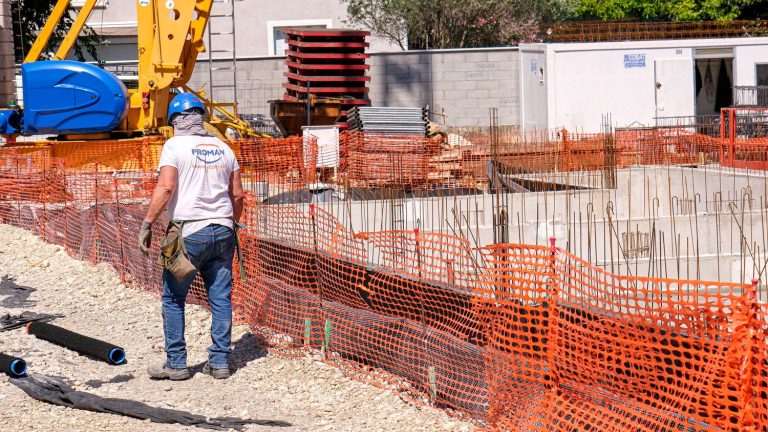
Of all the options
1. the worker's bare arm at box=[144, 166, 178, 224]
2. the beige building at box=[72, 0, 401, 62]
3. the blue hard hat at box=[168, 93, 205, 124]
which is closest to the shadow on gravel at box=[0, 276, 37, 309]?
the worker's bare arm at box=[144, 166, 178, 224]

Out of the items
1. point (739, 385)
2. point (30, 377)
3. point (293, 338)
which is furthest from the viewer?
point (293, 338)

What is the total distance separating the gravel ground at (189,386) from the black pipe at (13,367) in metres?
Result: 0.07

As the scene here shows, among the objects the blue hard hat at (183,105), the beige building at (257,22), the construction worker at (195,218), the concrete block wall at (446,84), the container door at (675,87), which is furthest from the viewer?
the beige building at (257,22)

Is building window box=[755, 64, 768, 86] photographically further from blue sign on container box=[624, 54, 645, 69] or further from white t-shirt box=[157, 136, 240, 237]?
white t-shirt box=[157, 136, 240, 237]

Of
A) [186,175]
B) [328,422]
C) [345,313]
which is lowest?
[328,422]

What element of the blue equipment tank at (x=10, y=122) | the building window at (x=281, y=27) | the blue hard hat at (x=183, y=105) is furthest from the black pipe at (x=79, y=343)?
the building window at (x=281, y=27)

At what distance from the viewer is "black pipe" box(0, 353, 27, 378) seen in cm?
698

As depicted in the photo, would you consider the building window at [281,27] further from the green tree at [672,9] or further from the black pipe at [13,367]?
the black pipe at [13,367]

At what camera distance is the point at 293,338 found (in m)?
7.80

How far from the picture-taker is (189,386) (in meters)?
7.02

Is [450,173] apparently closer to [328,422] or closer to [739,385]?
[328,422]

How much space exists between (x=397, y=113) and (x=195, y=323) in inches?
483

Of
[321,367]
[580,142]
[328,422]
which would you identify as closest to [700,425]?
[328,422]

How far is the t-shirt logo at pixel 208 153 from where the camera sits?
695cm
